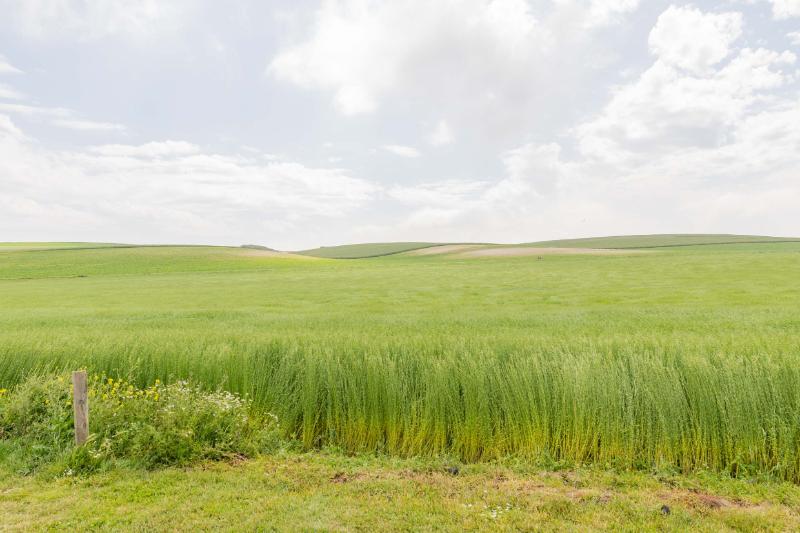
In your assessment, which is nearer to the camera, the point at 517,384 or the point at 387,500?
the point at 387,500

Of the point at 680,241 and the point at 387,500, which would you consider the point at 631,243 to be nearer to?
the point at 680,241

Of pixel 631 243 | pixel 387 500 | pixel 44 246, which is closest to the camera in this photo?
pixel 387 500

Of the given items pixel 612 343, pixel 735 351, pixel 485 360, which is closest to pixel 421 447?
pixel 485 360

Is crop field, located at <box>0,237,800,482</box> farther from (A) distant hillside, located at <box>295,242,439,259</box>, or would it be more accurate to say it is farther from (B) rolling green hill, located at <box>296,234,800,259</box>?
(A) distant hillside, located at <box>295,242,439,259</box>

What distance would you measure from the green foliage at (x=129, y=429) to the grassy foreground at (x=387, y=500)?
1.12 ft

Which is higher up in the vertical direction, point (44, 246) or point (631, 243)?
point (44, 246)

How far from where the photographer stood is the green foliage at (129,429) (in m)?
6.41

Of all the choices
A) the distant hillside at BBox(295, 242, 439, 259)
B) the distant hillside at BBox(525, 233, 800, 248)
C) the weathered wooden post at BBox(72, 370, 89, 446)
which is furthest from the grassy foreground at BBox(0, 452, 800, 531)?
the distant hillside at BBox(525, 233, 800, 248)

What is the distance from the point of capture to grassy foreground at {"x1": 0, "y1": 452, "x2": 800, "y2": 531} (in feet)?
15.5

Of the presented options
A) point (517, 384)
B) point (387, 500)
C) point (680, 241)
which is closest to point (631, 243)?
point (680, 241)

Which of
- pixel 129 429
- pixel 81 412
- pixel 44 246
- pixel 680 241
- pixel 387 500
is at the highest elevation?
pixel 44 246

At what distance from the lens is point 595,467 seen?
622 centimetres

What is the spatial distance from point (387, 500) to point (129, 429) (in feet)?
13.7

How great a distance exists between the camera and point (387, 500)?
5238 millimetres
